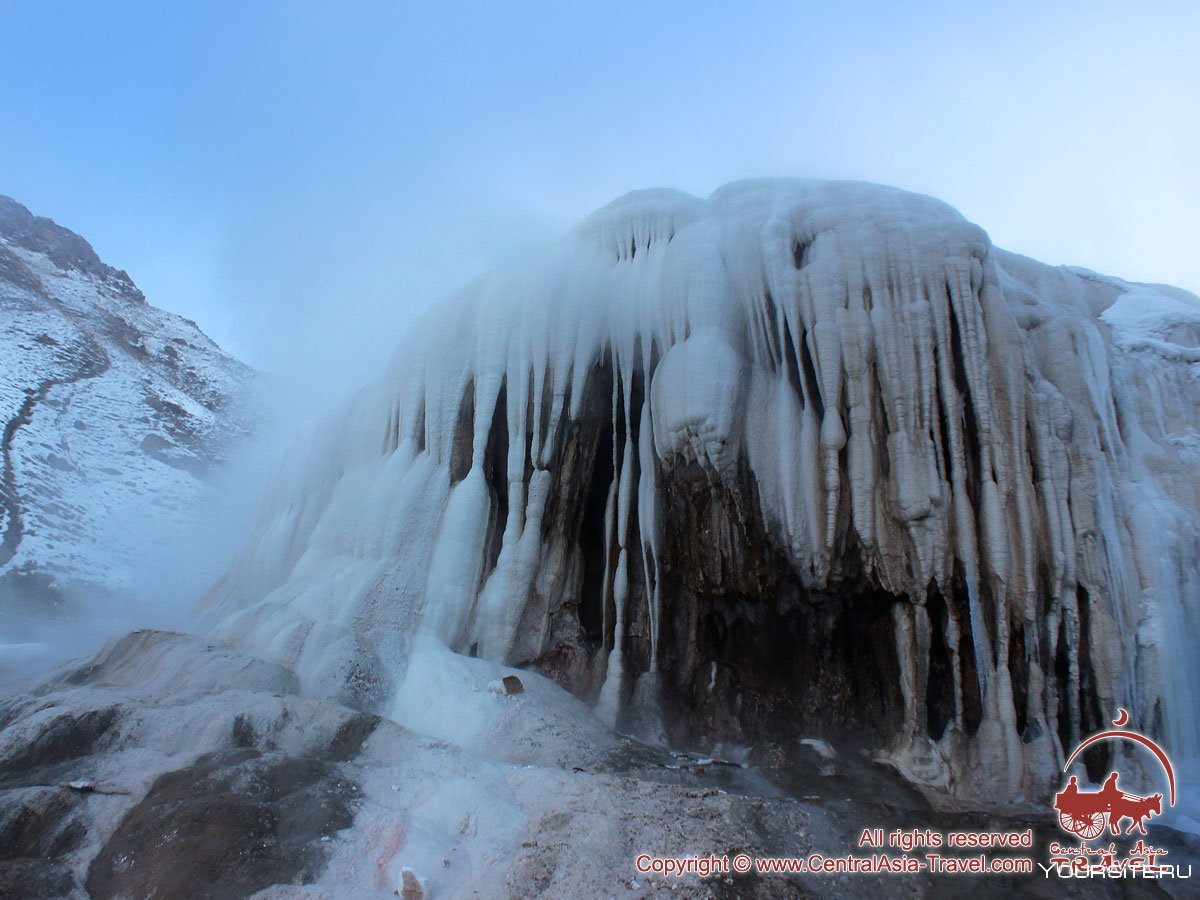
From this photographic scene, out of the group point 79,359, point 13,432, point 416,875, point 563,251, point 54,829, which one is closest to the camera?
point 416,875

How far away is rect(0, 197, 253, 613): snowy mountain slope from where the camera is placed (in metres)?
16.0

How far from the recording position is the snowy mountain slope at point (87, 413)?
16.0 metres

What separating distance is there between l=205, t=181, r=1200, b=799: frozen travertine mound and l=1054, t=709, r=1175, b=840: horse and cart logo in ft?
0.59

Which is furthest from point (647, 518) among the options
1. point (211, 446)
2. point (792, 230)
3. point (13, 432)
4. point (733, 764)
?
point (211, 446)

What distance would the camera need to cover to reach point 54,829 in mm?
3682

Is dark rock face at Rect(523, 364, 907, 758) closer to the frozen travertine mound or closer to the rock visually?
the frozen travertine mound

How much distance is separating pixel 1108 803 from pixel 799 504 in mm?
3070

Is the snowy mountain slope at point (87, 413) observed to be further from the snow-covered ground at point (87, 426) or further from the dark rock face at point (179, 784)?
the dark rock face at point (179, 784)

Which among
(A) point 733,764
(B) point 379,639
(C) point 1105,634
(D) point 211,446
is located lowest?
(A) point 733,764

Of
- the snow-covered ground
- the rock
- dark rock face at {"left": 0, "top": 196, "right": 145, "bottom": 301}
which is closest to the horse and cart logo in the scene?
the rock

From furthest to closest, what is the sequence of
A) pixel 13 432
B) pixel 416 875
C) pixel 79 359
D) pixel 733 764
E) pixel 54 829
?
pixel 79 359 < pixel 13 432 < pixel 733 764 < pixel 54 829 < pixel 416 875

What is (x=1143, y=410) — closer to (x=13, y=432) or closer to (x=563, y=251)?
(x=563, y=251)

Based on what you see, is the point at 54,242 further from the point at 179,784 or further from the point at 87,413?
the point at 179,784

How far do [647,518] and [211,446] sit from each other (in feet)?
67.2
